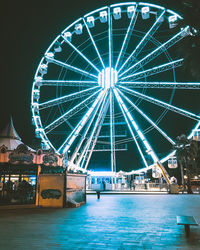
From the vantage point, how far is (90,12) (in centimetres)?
2056

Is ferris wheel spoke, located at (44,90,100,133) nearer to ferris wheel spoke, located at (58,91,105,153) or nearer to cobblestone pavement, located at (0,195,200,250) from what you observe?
ferris wheel spoke, located at (58,91,105,153)

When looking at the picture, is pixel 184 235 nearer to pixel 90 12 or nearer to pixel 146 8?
pixel 146 8

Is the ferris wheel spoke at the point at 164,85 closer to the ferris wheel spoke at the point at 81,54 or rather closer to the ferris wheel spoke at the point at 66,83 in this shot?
the ferris wheel spoke at the point at 66,83

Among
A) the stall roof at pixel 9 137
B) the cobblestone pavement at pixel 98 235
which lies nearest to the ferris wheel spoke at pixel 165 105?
the stall roof at pixel 9 137

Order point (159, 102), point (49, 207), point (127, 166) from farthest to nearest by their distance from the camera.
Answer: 1. point (127, 166)
2. point (159, 102)
3. point (49, 207)

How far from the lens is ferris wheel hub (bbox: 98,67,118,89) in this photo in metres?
19.4

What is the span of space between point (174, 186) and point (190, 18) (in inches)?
725

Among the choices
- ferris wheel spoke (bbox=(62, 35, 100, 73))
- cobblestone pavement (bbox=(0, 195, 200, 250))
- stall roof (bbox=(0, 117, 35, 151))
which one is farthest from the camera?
ferris wheel spoke (bbox=(62, 35, 100, 73))

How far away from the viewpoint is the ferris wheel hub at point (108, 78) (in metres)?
19.4

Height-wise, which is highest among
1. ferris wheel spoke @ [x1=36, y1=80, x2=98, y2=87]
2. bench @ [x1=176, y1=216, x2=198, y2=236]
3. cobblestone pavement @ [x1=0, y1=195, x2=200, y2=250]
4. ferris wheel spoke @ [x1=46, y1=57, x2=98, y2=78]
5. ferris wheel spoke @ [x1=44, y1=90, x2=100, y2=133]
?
ferris wheel spoke @ [x1=46, y1=57, x2=98, y2=78]

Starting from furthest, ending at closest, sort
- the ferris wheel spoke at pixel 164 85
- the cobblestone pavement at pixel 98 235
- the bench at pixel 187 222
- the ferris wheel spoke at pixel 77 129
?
the ferris wheel spoke at pixel 77 129 → the ferris wheel spoke at pixel 164 85 → the bench at pixel 187 222 → the cobblestone pavement at pixel 98 235

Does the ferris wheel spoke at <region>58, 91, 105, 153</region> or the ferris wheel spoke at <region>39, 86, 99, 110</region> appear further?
the ferris wheel spoke at <region>39, 86, 99, 110</region>

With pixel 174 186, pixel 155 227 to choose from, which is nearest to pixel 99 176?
pixel 174 186

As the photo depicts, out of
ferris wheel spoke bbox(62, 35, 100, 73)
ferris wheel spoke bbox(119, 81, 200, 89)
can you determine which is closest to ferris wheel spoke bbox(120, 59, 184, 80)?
ferris wheel spoke bbox(119, 81, 200, 89)
